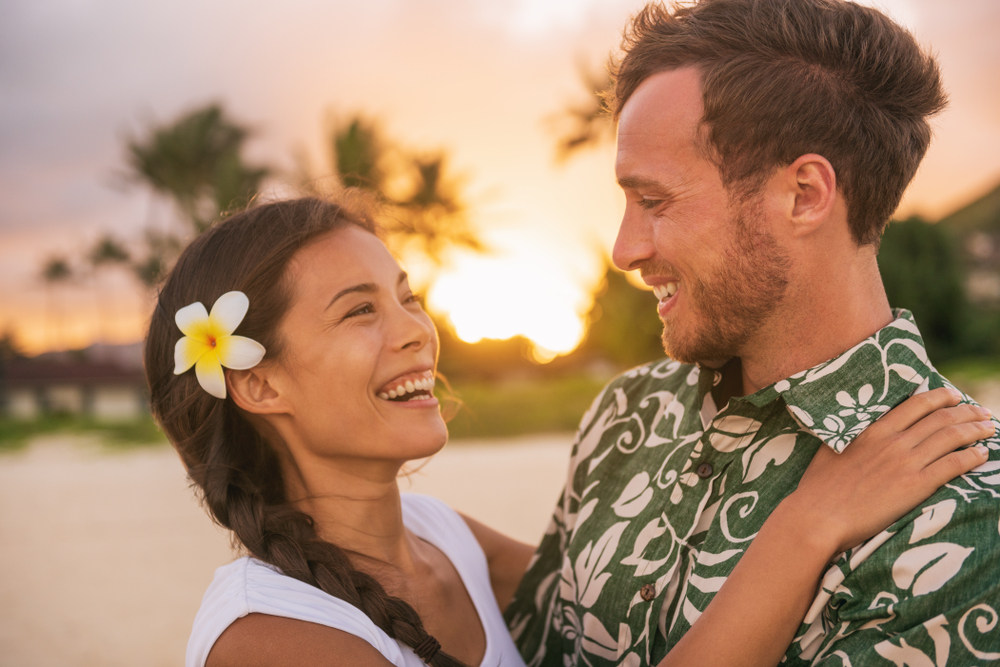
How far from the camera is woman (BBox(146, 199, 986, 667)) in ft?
6.55

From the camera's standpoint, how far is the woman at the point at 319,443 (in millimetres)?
1995

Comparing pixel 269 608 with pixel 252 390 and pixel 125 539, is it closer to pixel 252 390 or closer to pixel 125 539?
pixel 252 390

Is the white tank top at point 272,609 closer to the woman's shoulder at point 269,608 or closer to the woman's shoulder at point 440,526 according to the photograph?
the woman's shoulder at point 269,608

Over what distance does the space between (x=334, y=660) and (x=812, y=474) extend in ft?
4.46

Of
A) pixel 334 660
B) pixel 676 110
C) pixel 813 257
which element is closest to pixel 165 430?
pixel 334 660

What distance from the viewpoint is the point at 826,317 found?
7.52 feet

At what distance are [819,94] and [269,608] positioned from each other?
86.4 inches

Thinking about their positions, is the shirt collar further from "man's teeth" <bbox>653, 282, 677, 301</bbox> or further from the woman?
"man's teeth" <bbox>653, 282, 677, 301</bbox>

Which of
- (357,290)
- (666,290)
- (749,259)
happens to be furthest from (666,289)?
(357,290)

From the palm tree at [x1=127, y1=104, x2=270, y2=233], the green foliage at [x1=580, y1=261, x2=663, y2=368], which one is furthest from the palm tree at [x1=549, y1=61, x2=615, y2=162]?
the palm tree at [x1=127, y1=104, x2=270, y2=233]

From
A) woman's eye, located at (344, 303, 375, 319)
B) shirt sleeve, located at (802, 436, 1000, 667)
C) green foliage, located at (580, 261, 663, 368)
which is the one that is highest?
woman's eye, located at (344, 303, 375, 319)

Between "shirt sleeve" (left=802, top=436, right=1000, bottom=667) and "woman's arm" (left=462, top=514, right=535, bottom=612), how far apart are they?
154 cm

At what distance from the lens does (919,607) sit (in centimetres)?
171

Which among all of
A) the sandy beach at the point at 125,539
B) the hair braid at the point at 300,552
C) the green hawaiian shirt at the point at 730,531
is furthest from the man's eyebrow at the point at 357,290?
the sandy beach at the point at 125,539
